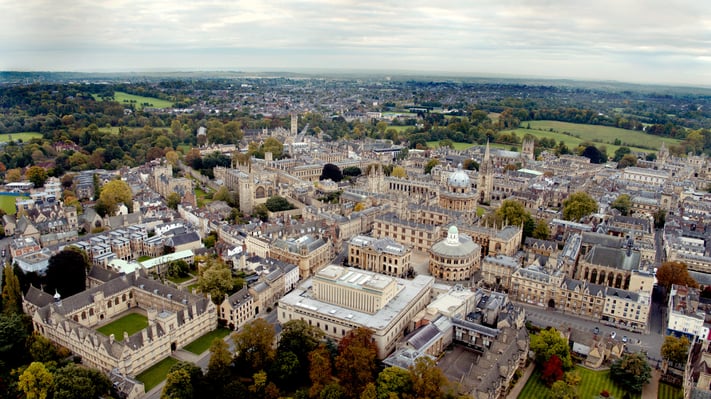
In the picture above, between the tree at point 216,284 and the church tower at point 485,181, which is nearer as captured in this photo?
the tree at point 216,284

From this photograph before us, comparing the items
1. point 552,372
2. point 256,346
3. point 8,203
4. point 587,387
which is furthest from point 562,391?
point 8,203

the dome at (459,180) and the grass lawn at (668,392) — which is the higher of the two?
the dome at (459,180)

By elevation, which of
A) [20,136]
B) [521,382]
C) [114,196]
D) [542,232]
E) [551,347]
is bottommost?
[521,382]

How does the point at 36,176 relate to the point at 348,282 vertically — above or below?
above

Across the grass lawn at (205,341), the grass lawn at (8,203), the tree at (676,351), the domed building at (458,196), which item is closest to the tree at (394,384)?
the grass lawn at (205,341)

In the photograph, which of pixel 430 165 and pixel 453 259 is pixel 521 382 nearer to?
pixel 453 259

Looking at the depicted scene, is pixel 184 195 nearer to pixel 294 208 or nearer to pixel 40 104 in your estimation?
pixel 294 208

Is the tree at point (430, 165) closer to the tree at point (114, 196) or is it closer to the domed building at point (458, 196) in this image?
the domed building at point (458, 196)

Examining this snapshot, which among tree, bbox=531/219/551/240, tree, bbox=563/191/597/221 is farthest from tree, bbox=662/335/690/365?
tree, bbox=563/191/597/221
